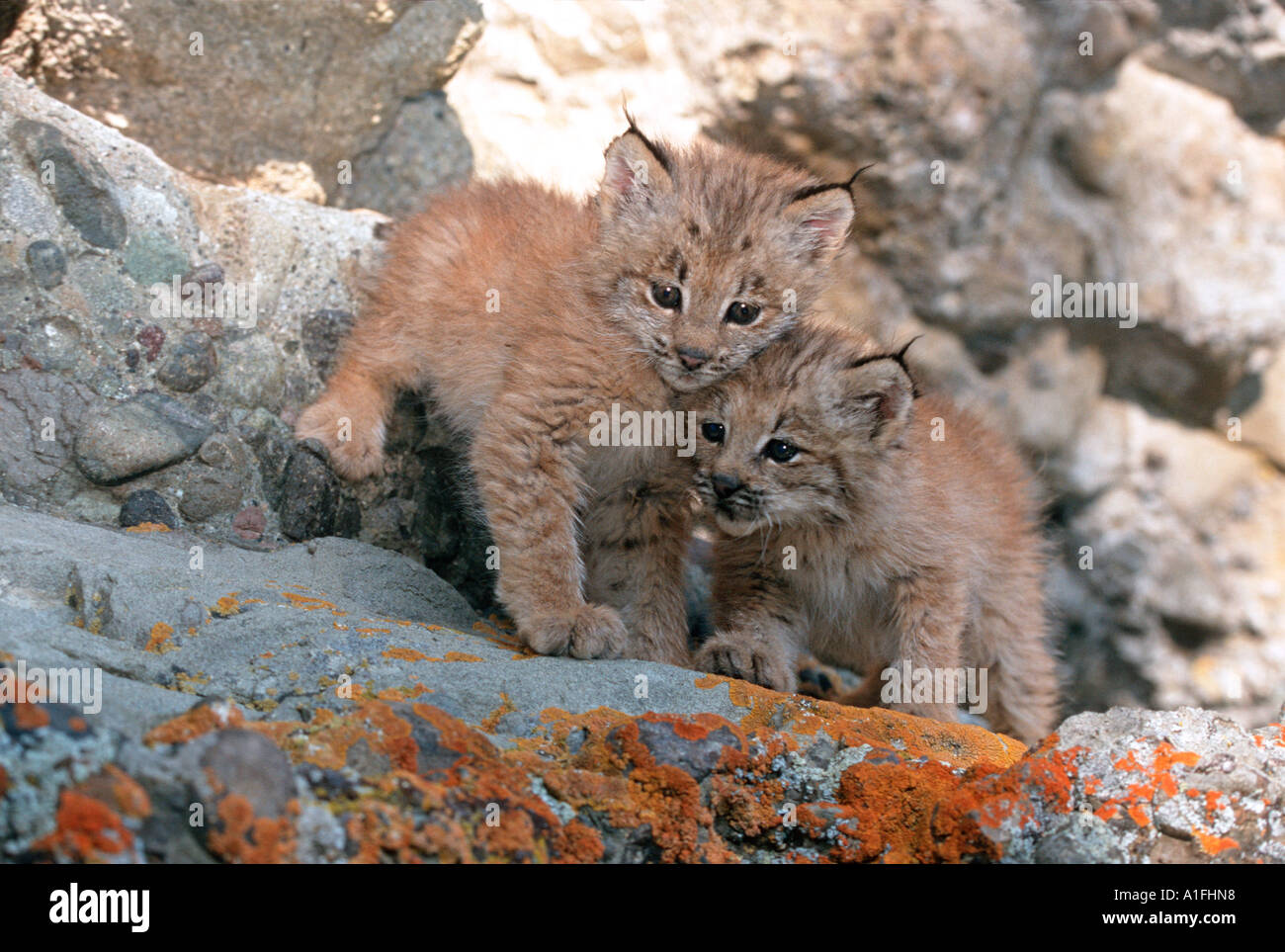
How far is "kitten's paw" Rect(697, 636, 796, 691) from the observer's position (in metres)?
4.18

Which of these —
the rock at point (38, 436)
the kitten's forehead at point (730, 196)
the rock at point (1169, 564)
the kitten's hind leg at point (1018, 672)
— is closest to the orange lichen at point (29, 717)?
the rock at point (38, 436)

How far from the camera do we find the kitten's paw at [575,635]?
3854 millimetres

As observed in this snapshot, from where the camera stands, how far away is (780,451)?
4160mm

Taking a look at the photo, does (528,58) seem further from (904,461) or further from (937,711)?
(937,711)

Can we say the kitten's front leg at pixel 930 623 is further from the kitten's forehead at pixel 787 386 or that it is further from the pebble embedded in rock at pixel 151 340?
the pebble embedded in rock at pixel 151 340

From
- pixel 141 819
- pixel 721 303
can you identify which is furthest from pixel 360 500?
pixel 141 819

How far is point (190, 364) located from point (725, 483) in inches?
80.5

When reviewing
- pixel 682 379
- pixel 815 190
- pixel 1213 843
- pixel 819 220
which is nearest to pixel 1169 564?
pixel 819 220

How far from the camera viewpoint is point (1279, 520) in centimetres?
720

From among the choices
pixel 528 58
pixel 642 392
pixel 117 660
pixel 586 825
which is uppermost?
pixel 528 58

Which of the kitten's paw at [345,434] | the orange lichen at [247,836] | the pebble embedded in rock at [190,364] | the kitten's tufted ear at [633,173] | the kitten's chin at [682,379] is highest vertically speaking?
the kitten's tufted ear at [633,173]

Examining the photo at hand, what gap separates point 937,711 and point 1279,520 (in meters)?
4.10

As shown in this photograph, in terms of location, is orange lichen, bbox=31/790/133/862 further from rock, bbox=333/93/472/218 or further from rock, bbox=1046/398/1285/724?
rock, bbox=1046/398/1285/724

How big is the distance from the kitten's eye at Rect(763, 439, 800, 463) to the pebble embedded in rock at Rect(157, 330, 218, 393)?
2117 mm
